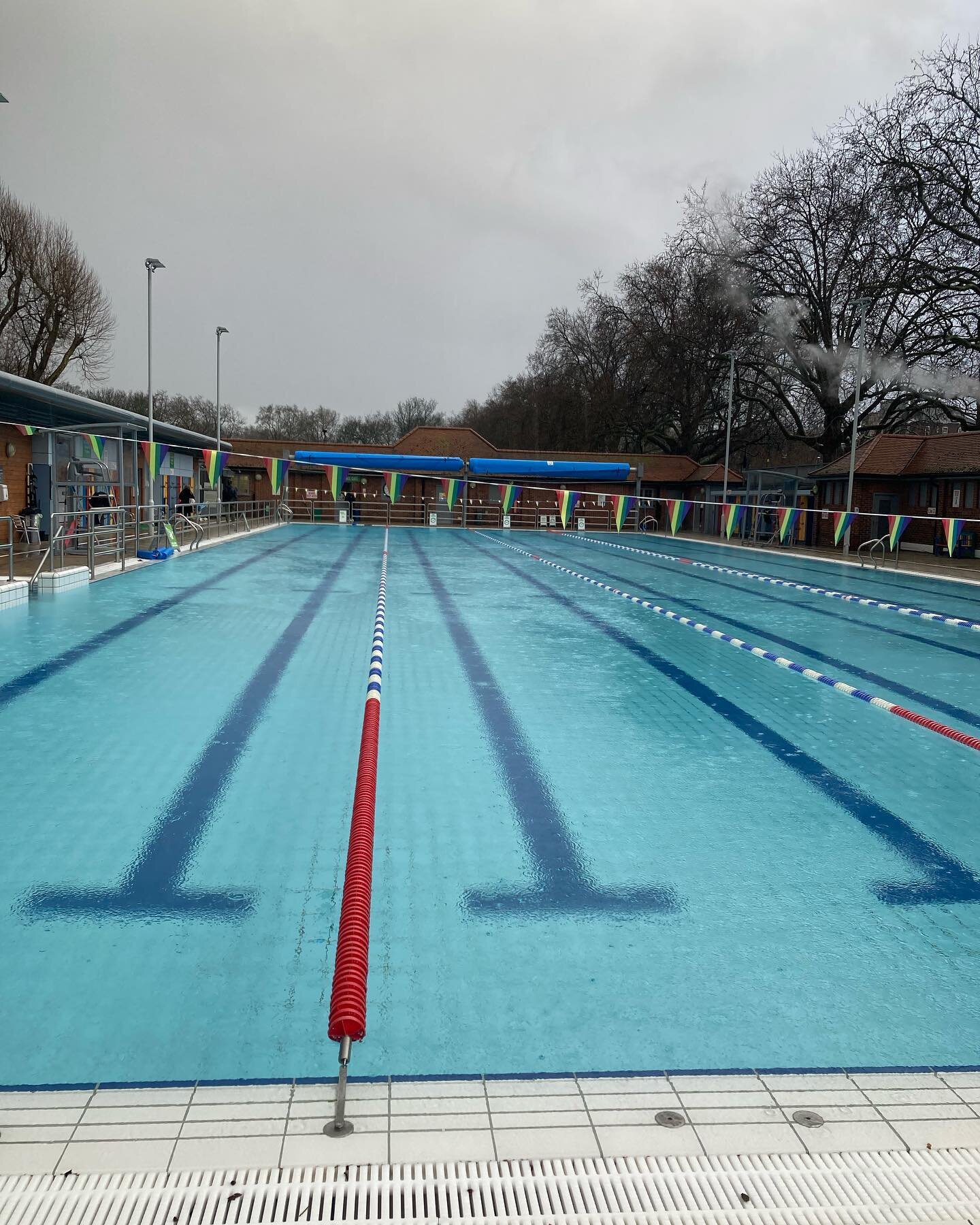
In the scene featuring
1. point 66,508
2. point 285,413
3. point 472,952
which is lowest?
point 472,952

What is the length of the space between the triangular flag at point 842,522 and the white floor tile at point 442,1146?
20155mm

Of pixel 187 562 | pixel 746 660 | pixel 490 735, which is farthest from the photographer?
pixel 187 562

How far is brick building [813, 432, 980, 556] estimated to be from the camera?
27.1 metres

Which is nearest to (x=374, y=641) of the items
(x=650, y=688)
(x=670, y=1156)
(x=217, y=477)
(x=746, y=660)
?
(x=650, y=688)

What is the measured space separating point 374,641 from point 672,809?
18.2 feet

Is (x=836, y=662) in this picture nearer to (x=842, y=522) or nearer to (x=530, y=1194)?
(x=530, y=1194)

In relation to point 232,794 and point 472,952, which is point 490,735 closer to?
point 232,794

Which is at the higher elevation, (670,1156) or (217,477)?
(217,477)

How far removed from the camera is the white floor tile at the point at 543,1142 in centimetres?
249

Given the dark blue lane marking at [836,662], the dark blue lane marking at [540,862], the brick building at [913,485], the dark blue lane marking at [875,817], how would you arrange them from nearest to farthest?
the dark blue lane marking at [540,862], the dark blue lane marking at [875,817], the dark blue lane marking at [836,662], the brick building at [913,485]

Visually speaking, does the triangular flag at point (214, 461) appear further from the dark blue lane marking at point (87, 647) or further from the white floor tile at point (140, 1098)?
the white floor tile at point (140, 1098)

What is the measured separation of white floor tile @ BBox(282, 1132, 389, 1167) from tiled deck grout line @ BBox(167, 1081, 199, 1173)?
29 centimetres

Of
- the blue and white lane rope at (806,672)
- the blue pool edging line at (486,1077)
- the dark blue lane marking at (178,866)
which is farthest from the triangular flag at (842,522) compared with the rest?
the blue pool edging line at (486,1077)

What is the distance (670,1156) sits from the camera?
2.48 m
